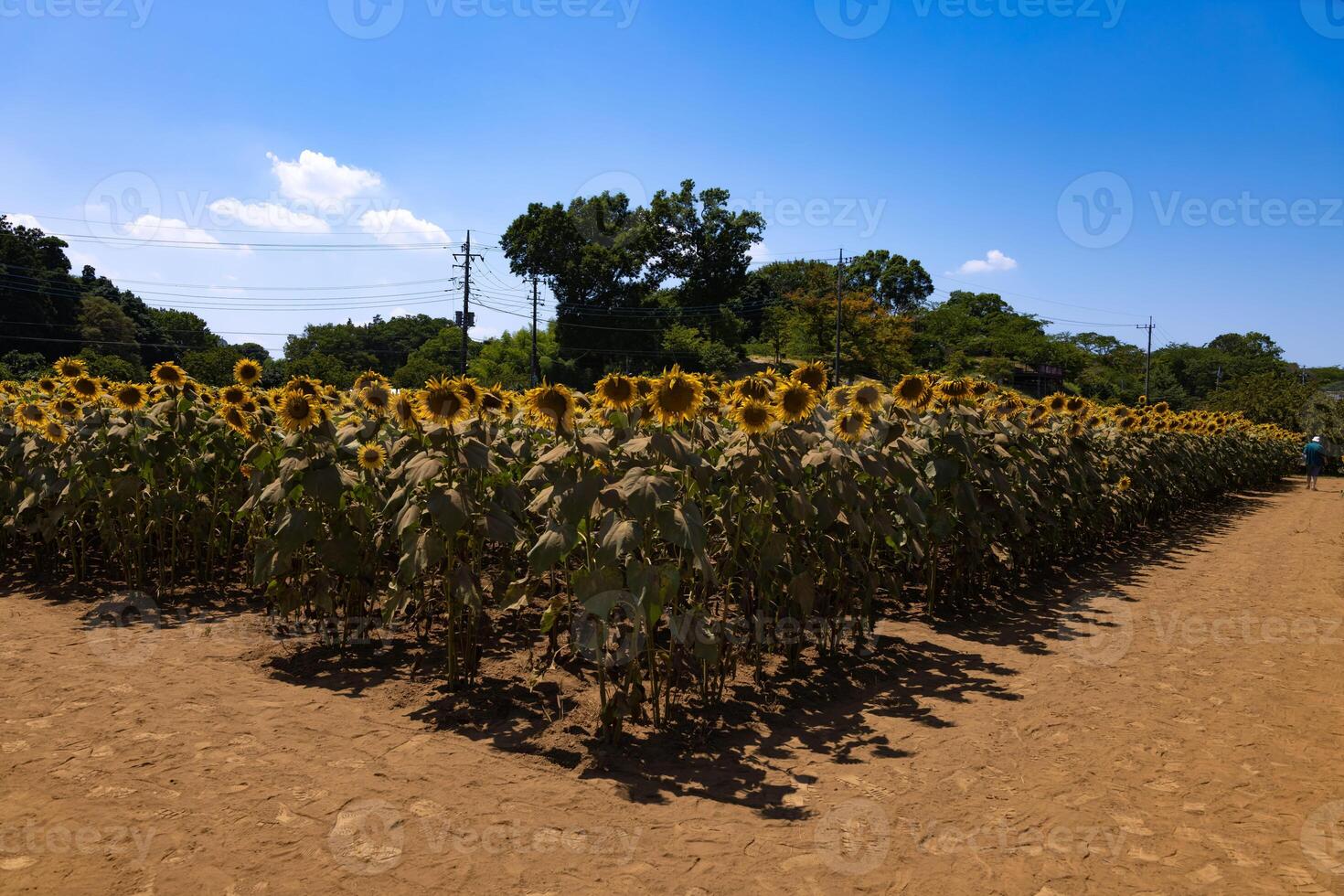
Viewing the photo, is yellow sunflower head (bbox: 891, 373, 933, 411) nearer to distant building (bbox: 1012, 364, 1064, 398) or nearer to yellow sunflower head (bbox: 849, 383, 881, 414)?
yellow sunflower head (bbox: 849, 383, 881, 414)

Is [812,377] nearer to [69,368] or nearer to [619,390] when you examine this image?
[619,390]

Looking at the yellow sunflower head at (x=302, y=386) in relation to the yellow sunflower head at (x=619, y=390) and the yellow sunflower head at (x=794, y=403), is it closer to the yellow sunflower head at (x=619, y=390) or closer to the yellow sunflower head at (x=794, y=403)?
the yellow sunflower head at (x=619, y=390)

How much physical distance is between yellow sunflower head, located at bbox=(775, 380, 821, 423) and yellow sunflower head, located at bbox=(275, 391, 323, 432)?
272 cm

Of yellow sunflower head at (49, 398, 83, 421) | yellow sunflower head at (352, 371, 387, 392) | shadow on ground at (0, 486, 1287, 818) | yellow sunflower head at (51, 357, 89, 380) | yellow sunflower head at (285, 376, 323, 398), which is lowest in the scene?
shadow on ground at (0, 486, 1287, 818)

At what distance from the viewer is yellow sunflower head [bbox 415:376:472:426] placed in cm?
406

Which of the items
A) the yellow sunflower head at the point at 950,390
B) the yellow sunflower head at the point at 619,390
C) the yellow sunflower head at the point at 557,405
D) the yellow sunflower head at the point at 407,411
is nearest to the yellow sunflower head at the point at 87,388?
the yellow sunflower head at the point at 407,411

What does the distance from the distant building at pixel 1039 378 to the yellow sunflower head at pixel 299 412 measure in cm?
8385

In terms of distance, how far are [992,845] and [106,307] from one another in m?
75.8

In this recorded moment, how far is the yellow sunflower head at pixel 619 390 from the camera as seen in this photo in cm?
395

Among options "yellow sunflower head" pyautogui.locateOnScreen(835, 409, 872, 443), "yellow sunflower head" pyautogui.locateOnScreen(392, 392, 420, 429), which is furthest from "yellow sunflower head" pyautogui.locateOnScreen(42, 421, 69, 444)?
"yellow sunflower head" pyautogui.locateOnScreen(835, 409, 872, 443)

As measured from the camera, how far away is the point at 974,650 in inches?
233

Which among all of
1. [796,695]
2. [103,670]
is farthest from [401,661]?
[796,695]

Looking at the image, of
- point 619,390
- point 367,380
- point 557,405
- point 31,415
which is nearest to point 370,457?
point 367,380

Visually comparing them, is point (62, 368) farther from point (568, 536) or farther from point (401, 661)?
point (568, 536)
